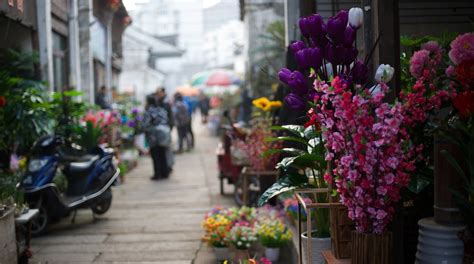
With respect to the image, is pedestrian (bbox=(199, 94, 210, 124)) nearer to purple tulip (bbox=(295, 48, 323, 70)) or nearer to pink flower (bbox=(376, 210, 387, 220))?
purple tulip (bbox=(295, 48, 323, 70))

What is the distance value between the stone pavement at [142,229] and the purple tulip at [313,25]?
11.6 feet

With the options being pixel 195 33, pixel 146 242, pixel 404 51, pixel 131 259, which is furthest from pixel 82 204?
pixel 195 33

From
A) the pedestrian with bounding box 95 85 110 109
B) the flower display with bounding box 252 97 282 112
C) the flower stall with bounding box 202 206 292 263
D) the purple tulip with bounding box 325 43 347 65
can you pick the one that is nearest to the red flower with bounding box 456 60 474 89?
the purple tulip with bounding box 325 43 347 65

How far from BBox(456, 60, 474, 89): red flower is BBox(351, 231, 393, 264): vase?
1.03 meters

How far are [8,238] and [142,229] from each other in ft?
10.3

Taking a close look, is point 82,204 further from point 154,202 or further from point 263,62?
point 263,62

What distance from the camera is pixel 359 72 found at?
4293mm

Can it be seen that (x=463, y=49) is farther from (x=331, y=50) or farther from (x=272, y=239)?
(x=272, y=239)

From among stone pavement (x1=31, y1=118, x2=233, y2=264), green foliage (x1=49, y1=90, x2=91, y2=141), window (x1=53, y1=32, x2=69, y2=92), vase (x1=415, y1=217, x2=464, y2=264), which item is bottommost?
stone pavement (x1=31, y1=118, x2=233, y2=264)

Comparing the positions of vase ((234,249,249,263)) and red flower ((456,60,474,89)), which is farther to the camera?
vase ((234,249,249,263))

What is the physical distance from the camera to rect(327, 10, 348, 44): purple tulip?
421cm

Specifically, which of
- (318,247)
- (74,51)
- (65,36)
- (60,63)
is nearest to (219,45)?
(74,51)

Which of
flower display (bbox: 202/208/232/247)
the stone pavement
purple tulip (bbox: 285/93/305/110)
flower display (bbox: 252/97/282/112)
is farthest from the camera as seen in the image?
flower display (bbox: 252/97/282/112)

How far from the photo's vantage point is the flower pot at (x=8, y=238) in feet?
18.6
